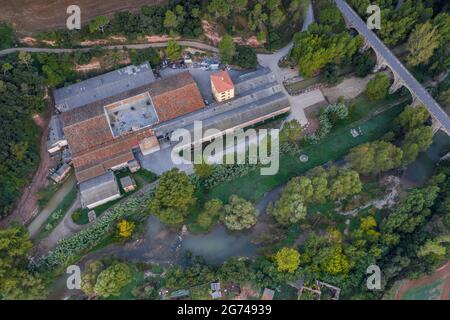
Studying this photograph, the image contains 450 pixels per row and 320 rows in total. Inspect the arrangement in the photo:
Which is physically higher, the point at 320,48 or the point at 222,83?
the point at 320,48

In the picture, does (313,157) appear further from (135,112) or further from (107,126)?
(107,126)

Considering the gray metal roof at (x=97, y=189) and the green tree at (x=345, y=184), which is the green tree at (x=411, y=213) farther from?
the gray metal roof at (x=97, y=189)

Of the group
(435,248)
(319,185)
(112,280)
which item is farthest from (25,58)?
(435,248)

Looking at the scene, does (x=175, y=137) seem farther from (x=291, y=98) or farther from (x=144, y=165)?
(x=291, y=98)

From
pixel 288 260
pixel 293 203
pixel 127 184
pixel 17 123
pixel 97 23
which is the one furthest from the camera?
pixel 97 23

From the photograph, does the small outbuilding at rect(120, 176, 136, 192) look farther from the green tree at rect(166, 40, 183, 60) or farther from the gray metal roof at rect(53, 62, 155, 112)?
the green tree at rect(166, 40, 183, 60)

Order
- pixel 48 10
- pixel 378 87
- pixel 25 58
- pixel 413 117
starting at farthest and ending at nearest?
pixel 48 10 → pixel 378 87 → pixel 25 58 → pixel 413 117

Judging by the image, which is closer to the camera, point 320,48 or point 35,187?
point 35,187
